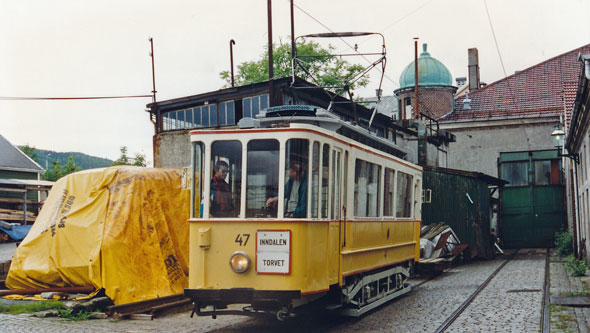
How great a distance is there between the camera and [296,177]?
8750 mm

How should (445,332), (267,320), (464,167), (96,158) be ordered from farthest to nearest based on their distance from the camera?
1. (96,158)
2. (464,167)
3. (267,320)
4. (445,332)

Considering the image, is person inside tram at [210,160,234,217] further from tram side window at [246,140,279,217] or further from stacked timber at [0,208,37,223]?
stacked timber at [0,208,37,223]

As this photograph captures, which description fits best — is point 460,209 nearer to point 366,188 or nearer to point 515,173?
point 515,173

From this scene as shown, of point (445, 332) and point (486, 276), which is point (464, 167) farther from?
point (445, 332)

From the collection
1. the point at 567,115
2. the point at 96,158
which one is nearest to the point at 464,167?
the point at 567,115

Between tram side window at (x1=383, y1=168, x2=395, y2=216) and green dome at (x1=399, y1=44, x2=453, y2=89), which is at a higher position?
green dome at (x1=399, y1=44, x2=453, y2=89)

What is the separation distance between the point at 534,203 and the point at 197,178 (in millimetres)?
26090

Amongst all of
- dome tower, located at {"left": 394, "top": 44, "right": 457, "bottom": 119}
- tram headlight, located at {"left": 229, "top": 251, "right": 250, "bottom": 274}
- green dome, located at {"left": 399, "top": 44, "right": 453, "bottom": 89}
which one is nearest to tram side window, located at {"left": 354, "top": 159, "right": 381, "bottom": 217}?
tram headlight, located at {"left": 229, "top": 251, "right": 250, "bottom": 274}

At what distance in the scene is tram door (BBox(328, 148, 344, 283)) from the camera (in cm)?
938

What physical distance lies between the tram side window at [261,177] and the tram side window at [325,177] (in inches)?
28.3

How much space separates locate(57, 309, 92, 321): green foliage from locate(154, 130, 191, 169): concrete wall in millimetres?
12755

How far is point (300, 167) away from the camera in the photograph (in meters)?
8.79

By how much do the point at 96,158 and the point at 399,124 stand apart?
97991 mm

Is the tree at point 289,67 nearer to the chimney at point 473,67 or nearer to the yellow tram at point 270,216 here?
the chimney at point 473,67
